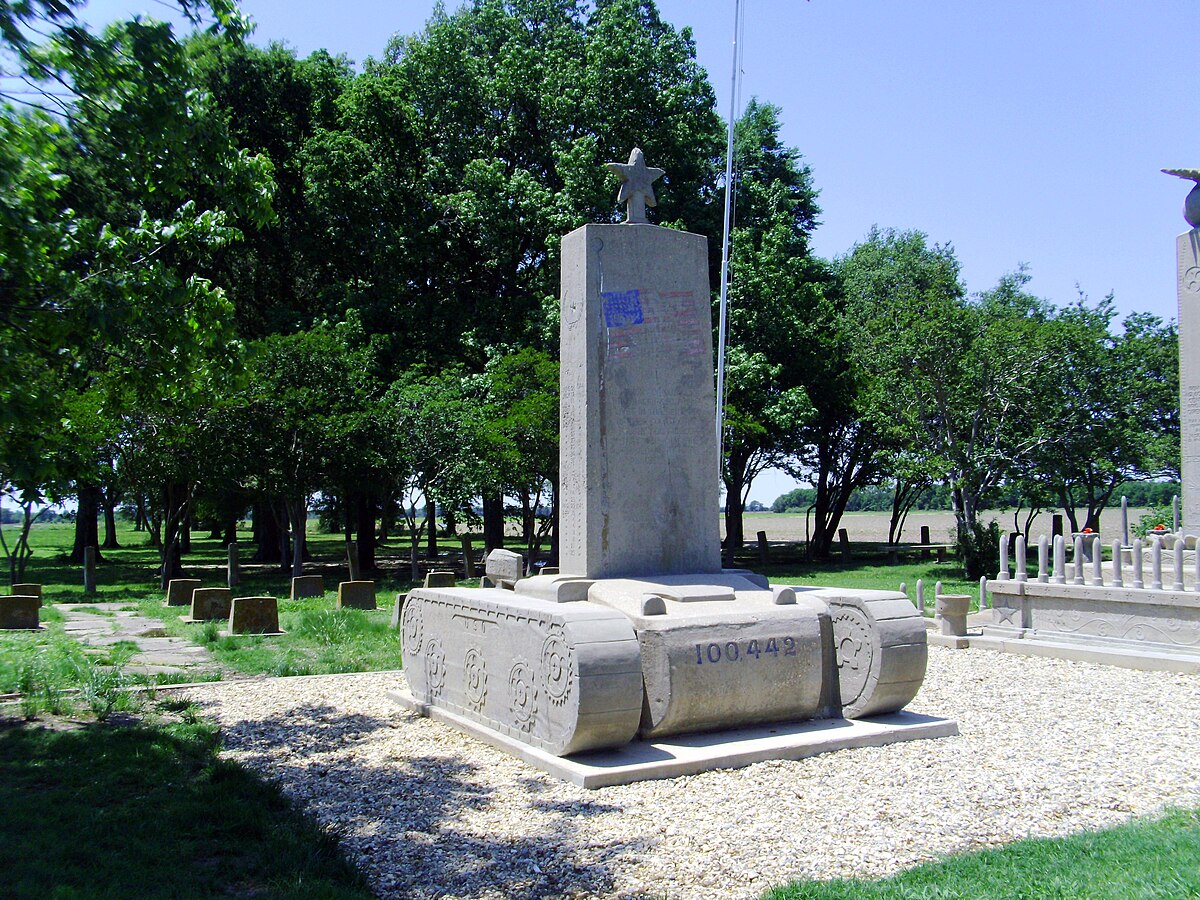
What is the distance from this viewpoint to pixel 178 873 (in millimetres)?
4617

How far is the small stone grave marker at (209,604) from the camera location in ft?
51.9

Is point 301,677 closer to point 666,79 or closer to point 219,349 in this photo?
point 219,349

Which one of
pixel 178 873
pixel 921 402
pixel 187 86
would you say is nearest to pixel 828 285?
pixel 921 402

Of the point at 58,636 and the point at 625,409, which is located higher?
the point at 625,409

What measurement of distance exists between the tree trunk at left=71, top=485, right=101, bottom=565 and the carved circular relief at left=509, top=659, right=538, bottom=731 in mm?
21288

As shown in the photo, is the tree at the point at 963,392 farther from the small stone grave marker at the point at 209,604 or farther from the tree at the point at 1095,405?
the small stone grave marker at the point at 209,604

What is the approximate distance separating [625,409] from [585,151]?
1702 centimetres

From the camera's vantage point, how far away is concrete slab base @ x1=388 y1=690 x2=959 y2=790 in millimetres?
6109

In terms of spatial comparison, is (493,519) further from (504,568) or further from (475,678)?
(475,678)

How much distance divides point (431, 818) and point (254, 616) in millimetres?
9186

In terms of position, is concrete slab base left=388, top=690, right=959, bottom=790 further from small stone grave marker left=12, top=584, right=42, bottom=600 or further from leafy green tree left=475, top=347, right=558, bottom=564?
leafy green tree left=475, top=347, right=558, bottom=564

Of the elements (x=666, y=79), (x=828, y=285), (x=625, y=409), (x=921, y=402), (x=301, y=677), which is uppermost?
(x=666, y=79)

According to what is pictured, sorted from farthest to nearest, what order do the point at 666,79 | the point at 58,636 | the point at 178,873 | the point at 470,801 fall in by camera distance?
the point at 666,79 < the point at 58,636 < the point at 470,801 < the point at 178,873

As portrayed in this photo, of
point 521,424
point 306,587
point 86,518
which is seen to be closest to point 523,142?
point 521,424
